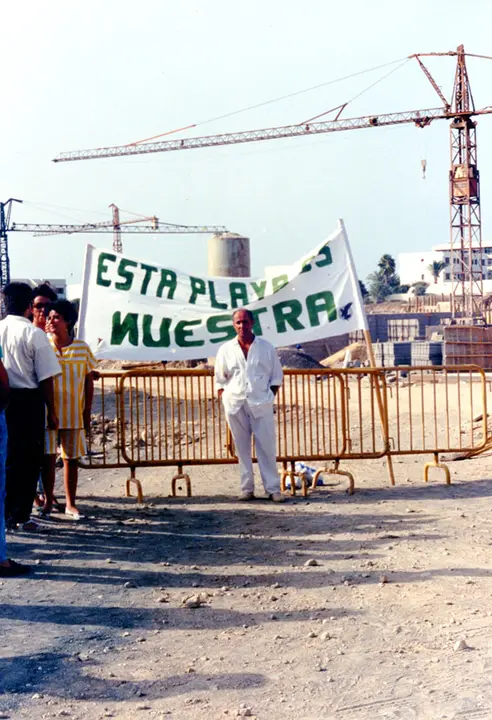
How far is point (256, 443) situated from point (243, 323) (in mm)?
1131

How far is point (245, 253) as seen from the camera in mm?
29438

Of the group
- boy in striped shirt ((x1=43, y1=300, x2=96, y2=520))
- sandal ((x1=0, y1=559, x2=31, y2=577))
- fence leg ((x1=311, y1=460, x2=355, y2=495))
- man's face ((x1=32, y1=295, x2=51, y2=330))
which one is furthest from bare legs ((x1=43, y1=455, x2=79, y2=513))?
fence leg ((x1=311, y1=460, x2=355, y2=495))

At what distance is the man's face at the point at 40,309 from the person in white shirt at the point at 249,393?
5.30ft

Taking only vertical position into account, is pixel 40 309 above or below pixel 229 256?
below

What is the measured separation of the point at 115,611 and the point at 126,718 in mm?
1530

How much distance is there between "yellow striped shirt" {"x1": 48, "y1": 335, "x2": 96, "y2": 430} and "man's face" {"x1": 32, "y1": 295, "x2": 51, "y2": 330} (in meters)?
0.20

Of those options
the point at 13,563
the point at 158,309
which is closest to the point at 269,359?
the point at 158,309

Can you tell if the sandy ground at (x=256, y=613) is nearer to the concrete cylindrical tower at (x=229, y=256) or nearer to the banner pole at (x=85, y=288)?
the banner pole at (x=85, y=288)

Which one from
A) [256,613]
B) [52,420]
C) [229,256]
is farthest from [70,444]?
[229,256]

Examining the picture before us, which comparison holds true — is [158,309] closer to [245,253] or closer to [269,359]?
[269,359]

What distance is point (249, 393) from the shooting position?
8492 millimetres

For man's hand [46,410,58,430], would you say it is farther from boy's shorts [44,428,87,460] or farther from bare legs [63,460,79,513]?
bare legs [63,460,79,513]

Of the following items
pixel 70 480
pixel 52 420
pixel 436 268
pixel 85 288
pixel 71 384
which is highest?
pixel 436 268

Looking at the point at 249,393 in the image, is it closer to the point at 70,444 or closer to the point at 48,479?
the point at 70,444
